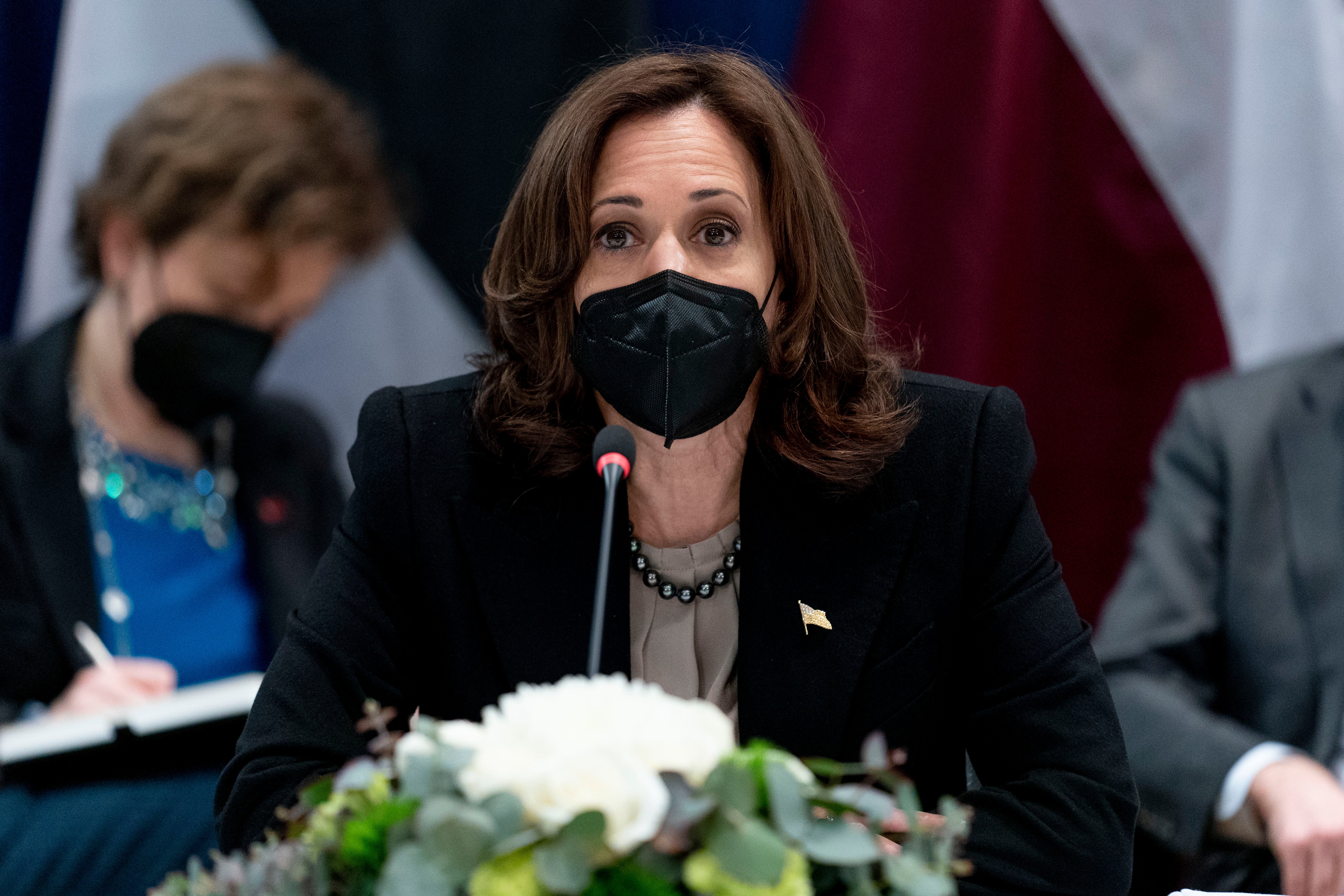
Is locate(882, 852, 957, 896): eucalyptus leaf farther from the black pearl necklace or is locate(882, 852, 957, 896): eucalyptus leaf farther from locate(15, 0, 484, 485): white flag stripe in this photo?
locate(15, 0, 484, 485): white flag stripe

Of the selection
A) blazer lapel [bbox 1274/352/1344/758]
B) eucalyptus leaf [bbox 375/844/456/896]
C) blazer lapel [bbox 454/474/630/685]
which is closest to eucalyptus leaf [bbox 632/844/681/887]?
eucalyptus leaf [bbox 375/844/456/896]

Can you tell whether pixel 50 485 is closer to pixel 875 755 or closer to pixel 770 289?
pixel 770 289

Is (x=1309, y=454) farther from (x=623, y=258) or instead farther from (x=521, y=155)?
(x=521, y=155)

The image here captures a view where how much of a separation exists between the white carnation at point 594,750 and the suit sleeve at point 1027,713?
54 cm

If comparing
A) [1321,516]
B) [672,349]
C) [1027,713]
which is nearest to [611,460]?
[672,349]

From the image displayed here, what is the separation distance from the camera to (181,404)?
8.70ft

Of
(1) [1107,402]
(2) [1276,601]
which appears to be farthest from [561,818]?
(1) [1107,402]

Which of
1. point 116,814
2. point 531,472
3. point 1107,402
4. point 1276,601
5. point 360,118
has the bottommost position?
point 116,814

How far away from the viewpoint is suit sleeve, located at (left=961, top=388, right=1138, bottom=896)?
1.23 metres

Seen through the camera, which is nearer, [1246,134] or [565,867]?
[565,867]

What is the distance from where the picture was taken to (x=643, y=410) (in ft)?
4.50

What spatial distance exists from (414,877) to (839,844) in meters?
0.25

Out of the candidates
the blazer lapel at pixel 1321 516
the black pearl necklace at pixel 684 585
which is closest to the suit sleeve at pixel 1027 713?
the black pearl necklace at pixel 684 585

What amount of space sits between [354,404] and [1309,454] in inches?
77.8
